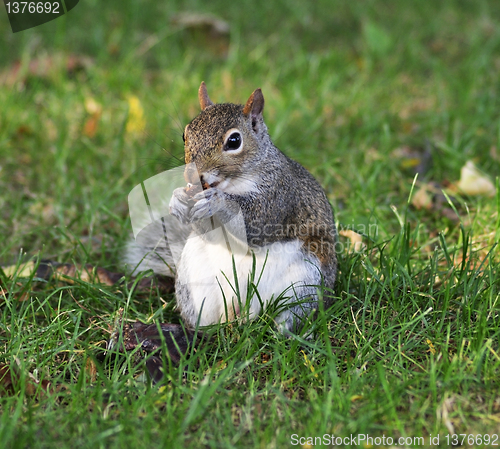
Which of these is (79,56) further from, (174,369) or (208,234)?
(174,369)

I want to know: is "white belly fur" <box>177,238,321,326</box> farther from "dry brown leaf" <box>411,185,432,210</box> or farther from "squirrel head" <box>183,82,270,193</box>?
"dry brown leaf" <box>411,185,432,210</box>

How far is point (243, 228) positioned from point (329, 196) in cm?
102

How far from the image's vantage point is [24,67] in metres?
3.46

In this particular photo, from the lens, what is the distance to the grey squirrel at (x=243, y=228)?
1.69m

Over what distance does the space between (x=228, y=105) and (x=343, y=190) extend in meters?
1.05

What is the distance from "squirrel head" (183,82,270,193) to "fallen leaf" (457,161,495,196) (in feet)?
3.76

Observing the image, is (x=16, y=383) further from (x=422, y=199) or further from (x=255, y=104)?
(x=422, y=199)

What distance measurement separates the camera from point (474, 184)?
2.54 metres

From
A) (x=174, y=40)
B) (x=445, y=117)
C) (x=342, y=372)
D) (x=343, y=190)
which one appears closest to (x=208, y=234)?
(x=342, y=372)

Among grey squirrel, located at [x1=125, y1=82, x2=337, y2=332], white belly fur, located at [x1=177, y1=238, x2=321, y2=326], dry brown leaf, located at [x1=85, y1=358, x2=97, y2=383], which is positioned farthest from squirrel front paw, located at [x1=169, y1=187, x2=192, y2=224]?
dry brown leaf, located at [x1=85, y1=358, x2=97, y2=383]

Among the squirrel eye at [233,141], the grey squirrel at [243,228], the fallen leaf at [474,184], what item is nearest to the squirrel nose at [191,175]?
the grey squirrel at [243,228]

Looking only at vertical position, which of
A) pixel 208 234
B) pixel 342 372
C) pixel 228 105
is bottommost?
pixel 342 372

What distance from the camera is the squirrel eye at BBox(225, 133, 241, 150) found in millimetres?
1703

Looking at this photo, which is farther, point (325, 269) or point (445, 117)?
point (445, 117)
